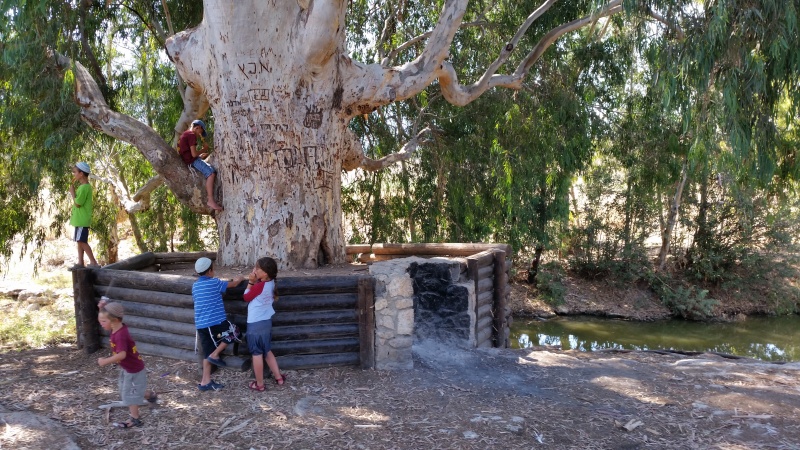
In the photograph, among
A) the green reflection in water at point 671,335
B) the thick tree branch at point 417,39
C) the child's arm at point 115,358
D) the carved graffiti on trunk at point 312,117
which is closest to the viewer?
the child's arm at point 115,358

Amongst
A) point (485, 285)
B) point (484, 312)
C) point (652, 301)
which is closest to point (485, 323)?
point (484, 312)

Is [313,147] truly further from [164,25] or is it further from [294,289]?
[164,25]

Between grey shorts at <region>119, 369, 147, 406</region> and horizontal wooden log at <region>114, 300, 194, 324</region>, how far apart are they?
114 cm

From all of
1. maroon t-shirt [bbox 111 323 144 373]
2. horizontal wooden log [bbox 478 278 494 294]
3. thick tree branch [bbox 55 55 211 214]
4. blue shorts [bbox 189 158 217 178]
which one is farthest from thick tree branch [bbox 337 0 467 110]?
maroon t-shirt [bbox 111 323 144 373]

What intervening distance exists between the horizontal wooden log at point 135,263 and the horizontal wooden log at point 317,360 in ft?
7.20

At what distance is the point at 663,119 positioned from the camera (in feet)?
44.2

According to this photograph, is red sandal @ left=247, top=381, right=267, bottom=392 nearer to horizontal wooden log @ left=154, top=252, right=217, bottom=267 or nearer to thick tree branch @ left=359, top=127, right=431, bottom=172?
horizontal wooden log @ left=154, top=252, right=217, bottom=267

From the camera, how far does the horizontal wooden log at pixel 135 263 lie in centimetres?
671

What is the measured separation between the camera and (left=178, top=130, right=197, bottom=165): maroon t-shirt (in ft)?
23.8

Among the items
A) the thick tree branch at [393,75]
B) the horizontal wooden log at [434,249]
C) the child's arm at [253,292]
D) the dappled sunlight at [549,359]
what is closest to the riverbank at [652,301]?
the horizontal wooden log at [434,249]

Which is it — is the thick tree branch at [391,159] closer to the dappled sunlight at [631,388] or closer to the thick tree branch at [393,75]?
the thick tree branch at [393,75]

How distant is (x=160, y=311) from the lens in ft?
19.4

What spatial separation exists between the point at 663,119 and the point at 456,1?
758 centimetres

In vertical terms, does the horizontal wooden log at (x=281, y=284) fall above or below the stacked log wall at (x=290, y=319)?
above
